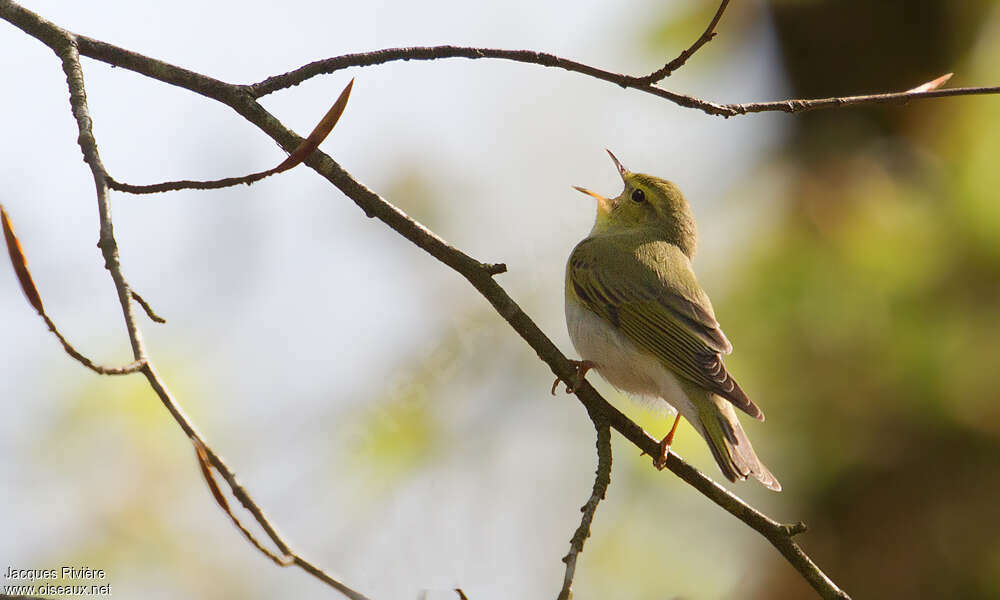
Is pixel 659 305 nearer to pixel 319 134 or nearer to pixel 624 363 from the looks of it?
pixel 624 363

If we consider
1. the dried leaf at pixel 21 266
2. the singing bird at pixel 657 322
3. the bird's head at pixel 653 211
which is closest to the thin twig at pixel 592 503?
the singing bird at pixel 657 322

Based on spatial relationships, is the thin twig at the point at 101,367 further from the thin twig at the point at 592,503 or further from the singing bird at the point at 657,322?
the singing bird at the point at 657,322

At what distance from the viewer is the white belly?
3.90 m

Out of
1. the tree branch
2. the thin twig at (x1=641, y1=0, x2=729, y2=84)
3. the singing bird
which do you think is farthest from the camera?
the singing bird

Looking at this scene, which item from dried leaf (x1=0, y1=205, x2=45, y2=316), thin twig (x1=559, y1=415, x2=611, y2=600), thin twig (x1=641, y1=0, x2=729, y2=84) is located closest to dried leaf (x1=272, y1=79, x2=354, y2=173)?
dried leaf (x1=0, y1=205, x2=45, y2=316)

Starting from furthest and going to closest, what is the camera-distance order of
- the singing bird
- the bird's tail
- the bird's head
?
1. the bird's head
2. the singing bird
3. the bird's tail

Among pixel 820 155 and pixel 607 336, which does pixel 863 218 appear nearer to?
pixel 820 155

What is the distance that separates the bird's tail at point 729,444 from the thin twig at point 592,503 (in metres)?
0.82

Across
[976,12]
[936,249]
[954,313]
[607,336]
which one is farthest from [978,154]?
[607,336]

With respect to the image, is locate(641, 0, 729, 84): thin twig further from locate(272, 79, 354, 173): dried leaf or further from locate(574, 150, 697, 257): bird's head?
locate(574, 150, 697, 257): bird's head

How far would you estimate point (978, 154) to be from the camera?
13.9ft

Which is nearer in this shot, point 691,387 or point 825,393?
point 691,387

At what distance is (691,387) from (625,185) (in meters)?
1.68

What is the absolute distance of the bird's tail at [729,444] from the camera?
326cm
